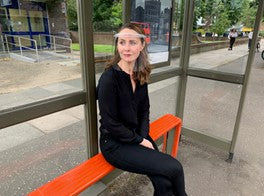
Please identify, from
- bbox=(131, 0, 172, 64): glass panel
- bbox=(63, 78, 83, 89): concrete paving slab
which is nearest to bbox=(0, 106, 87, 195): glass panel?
bbox=(63, 78, 83, 89): concrete paving slab

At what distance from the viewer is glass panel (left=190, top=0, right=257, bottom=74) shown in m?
2.62

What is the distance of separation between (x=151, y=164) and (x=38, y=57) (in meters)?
1.11

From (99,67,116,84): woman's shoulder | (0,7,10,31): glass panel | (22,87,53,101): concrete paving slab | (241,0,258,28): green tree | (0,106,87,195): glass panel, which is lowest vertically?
(0,106,87,195): glass panel

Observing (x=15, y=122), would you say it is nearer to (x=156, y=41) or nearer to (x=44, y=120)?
(x=44, y=120)

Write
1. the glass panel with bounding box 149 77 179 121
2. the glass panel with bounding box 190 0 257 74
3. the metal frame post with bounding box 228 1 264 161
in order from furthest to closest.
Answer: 1. the glass panel with bounding box 149 77 179 121
2. the glass panel with bounding box 190 0 257 74
3. the metal frame post with bounding box 228 1 264 161

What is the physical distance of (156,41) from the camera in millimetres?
2516

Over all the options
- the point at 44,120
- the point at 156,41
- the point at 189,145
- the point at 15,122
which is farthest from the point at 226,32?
the point at 15,122

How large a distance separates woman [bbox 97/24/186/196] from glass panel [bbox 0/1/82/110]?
314 mm

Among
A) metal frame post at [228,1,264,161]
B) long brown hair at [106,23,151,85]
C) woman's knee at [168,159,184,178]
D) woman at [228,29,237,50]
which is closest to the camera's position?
woman's knee at [168,159,184,178]

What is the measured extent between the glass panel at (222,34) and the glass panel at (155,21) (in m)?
0.42

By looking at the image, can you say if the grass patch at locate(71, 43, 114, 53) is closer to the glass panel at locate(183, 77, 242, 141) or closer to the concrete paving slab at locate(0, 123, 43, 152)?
the concrete paving slab at locate(0, 123, 43, 152)

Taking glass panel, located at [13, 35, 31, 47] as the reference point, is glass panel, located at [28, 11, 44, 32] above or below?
above

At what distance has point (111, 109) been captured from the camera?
5.45 ft

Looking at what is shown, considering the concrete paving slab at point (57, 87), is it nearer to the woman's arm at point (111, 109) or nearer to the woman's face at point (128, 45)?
the woman's arm at point (111, 109)
